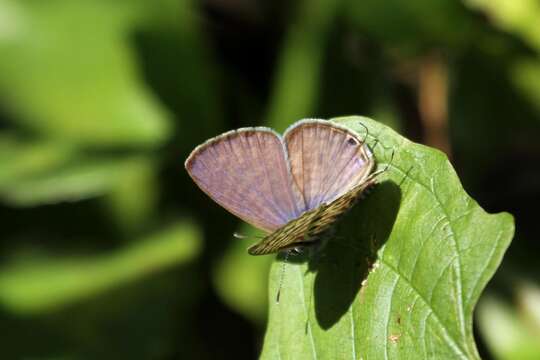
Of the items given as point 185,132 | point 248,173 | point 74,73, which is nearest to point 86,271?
point 185,132

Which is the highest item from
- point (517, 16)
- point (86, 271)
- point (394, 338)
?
point (517, 16)

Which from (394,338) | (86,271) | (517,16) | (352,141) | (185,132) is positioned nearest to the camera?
(394,338)

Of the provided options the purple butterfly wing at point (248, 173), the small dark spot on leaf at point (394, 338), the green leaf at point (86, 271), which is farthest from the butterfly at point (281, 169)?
the green leaf at point (86, 271)

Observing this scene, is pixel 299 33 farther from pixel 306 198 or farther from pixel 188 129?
pixel 306 198

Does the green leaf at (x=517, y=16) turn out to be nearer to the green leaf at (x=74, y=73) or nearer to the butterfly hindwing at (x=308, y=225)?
the green leaf at (x=74, y=73)

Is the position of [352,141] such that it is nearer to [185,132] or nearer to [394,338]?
[394,338]

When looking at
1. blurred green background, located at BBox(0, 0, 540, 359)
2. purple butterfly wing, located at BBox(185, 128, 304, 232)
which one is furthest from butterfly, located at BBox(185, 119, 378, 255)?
blurred green background, located at BBox(0, 0, 540, 359)

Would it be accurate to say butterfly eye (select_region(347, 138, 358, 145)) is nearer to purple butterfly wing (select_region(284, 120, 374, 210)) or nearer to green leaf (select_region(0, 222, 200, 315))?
purple butterfly wing (select_region(284, 120, 374, 210))

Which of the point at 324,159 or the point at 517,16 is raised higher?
the point at 517,16
